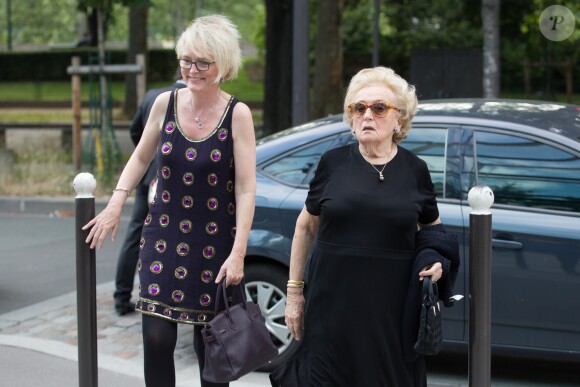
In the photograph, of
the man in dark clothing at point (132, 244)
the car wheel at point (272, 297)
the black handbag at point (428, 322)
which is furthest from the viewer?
the man in dark clothing at point (132, 244)

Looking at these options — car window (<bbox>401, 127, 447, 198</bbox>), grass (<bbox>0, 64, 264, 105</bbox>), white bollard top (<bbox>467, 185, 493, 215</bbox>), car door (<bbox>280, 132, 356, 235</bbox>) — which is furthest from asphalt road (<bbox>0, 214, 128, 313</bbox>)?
grass (<bbox>0, 64, 264, 105</bbox>)

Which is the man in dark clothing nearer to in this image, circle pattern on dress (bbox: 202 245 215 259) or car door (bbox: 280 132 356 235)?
car door (bbox: 280 132 356 235)

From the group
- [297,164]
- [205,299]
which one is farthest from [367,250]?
[297,164]

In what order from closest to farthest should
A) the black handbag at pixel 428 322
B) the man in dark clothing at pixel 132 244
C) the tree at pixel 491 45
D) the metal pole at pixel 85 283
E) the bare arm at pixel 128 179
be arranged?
the black handbag at pixel 428 322
the bare arm at pixel 128 179
the metal pole at pixel 85 283
the man in dark clothing at pixel 132 244
the tree at pixel 491 45

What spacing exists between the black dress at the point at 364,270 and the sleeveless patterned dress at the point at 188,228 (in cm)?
50

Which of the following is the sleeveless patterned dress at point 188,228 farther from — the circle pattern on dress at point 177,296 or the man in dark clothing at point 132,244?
the man in dark clothing at point 132,244

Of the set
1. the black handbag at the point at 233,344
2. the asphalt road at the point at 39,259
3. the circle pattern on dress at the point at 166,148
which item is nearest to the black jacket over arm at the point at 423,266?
the black handbag at the point at 233,344

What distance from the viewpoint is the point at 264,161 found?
5.94 meters

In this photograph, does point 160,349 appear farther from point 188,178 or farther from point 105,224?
point 188,178

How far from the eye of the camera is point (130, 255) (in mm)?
7023

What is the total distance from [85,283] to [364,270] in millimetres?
1307

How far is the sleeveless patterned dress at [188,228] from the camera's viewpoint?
3.82m

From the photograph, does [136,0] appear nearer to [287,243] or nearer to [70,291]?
[70,291]

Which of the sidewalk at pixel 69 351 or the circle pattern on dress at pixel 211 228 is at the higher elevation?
the circle pattern on dress at pixel 211 228
